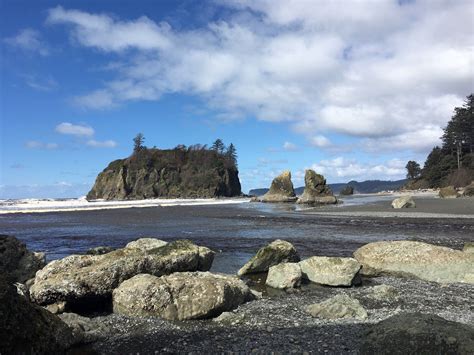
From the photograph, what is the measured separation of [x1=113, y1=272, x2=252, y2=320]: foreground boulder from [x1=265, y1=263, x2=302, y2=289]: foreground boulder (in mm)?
2470

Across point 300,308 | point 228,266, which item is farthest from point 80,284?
point 228,266

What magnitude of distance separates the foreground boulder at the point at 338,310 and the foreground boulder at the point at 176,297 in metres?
2.29

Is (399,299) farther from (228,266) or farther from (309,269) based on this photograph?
(228,266)

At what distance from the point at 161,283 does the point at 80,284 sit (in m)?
2.32

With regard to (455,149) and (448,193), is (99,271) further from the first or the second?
(455,149)

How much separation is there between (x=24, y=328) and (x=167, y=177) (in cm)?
15331

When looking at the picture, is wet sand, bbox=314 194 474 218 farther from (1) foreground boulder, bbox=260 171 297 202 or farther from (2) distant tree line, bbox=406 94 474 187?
(2) distant tree line, bbox=406 94 474 187

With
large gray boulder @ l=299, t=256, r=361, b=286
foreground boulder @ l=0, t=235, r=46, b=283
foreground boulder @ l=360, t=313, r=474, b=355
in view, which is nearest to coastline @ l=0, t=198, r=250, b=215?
foreground boulder @ l=0, t=235, r=46, b=283

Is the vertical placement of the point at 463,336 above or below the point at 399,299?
above

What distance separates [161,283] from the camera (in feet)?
35.8

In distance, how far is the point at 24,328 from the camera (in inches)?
282

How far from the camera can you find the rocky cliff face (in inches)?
5979

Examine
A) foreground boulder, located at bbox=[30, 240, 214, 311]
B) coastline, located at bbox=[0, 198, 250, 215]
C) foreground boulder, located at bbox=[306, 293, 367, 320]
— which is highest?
coastline, located at bbox=[0, 198, 250, 215]

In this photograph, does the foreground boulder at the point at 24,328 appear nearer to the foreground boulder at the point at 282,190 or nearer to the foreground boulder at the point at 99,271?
the foreground boulder at the point at 99,271
